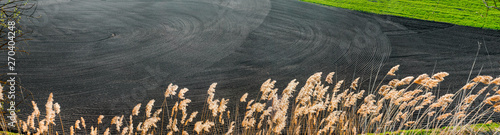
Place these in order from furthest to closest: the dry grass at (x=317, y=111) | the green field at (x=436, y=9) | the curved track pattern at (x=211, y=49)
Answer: the green field at (x=436, y=9), the curved track pattern at (x=211, y=49), the dry grass at (x=317, y=111)

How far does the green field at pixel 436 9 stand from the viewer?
20.8ft

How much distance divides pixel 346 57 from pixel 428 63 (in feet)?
3.57

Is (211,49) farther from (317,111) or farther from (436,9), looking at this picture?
(436,9)

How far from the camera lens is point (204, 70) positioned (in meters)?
4.40

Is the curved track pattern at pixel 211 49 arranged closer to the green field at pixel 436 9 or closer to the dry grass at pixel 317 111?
the green field at pixel 436 9

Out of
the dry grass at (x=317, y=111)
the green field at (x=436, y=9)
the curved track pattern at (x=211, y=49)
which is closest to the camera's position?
the dry grass at (x=317, y=111)

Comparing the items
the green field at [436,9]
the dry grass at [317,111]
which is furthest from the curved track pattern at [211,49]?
the dry grass at [317,111]

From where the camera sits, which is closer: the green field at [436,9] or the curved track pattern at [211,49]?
the curved track pattern at [211,49]

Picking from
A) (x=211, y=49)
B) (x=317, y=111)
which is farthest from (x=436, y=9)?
(x=317, y=111)

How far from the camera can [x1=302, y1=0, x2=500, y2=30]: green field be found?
6336 millimetres

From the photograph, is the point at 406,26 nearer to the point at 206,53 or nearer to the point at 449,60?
the point at 449,60

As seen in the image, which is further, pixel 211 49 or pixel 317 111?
pixel 211 49

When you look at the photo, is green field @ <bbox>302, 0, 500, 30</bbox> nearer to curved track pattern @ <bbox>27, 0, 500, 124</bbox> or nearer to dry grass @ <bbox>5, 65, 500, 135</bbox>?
curved track pattern @ <bbox>27, 0, 500, 124</bbox>

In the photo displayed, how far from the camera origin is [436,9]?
692cm
